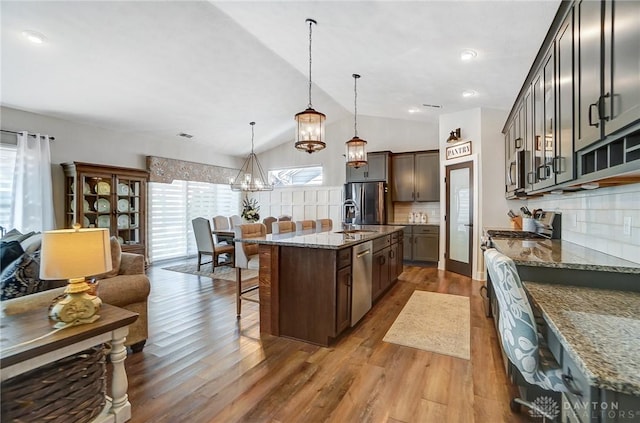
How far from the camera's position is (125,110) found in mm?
5055

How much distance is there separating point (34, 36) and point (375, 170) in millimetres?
5668

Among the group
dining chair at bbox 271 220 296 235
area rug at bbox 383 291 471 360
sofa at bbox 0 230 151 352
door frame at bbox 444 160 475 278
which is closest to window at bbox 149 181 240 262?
dining chair at bbox 271 220 296 235

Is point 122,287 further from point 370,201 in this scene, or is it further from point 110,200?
point 370,201

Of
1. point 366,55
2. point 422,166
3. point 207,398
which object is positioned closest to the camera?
point 207,398

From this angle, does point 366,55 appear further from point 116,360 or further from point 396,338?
point 116,360

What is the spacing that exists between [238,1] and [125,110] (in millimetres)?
3158

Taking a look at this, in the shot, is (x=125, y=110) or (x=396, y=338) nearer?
(x=396, y=338)

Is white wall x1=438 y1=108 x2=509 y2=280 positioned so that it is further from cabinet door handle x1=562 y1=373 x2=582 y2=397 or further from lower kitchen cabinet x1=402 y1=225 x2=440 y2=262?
cabinet door handle x1=562 y1=373 x2=582 y2=397

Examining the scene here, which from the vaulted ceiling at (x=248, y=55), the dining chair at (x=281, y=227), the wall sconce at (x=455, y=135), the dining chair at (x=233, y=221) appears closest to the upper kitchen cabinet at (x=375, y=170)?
the vaulted ceiling at (x=248, y=55)

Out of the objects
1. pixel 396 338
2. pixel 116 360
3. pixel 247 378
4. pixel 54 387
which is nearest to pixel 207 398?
pixel 247 378

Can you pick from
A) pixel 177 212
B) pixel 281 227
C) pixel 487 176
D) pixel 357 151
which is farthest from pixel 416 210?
pixel 177 212

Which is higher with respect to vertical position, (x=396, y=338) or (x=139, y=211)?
(x=139, y=211)

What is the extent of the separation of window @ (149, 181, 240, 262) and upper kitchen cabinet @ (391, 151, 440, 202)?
479 centimetres

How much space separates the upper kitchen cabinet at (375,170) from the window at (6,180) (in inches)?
233
